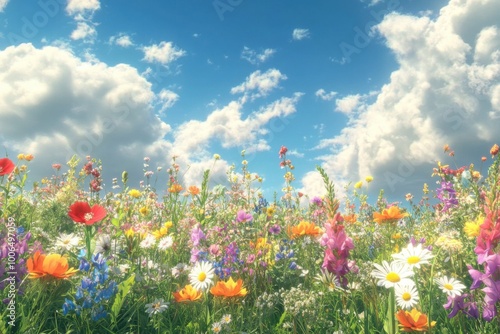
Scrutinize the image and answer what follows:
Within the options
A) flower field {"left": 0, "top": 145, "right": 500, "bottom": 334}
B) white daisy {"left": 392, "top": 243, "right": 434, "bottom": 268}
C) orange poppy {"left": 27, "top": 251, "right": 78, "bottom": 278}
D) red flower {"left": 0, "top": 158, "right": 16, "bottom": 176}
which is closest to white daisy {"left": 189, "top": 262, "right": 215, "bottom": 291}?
flower field {"left": 0, "top": 145, "right": 500, "bottom": 334}

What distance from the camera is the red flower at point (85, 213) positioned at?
236 centimetres

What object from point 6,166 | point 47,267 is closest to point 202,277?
point 47,267

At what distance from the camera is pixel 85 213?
2.41 metres

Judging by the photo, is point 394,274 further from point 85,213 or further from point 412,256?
point 85,213

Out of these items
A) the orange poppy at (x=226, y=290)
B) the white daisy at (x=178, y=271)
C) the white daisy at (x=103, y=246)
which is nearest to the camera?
the orange poppy at (x=226, y=290)

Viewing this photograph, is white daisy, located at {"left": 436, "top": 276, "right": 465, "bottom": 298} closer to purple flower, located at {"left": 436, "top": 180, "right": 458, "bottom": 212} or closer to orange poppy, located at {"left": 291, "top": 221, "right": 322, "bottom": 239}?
orange poppy, located at {"left": 291, "top": 221, "right": 322, "bottom": 239}

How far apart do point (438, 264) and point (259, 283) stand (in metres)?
1.43

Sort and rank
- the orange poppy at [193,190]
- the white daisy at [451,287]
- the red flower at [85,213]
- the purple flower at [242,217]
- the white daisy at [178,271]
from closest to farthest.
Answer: the white daisy at [451,287] → the red flower at [85,213] → the white daisy at [178,271] → the purple flower at [242,217] → the orange poppy at [193,190]

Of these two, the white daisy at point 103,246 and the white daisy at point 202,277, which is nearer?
the white daisy at point 202,277

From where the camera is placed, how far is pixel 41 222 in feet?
18.6

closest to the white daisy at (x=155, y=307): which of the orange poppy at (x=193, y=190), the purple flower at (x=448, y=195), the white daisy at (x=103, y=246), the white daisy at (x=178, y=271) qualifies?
the white daisy at (x=178, y=271)

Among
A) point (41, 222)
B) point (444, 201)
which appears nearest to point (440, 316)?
point (444, 201)

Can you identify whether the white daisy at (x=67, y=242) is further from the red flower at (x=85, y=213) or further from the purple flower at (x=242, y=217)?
the purple flower at (x=242, y=217)

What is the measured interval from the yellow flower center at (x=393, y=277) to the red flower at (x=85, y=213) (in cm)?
163
